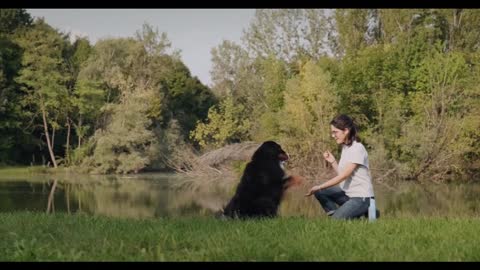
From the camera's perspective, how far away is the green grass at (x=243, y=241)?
4.04m

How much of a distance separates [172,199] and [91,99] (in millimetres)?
18327

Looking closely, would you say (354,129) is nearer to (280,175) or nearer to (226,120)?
(280,175)

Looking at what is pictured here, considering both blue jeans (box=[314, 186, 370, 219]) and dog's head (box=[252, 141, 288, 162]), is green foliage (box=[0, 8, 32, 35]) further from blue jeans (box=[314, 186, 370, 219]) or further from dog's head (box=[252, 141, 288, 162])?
blue jeans (box=[314, 186, 370, 219])

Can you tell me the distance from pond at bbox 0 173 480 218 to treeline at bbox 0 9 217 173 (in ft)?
20.8

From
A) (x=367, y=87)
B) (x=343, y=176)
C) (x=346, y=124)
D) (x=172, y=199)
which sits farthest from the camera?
(x=367, y=87)

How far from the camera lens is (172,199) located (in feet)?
64.2

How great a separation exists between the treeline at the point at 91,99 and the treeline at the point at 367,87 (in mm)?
2768

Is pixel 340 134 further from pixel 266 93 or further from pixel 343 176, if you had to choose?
pixel 266 93

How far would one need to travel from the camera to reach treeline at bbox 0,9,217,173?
3303 cm

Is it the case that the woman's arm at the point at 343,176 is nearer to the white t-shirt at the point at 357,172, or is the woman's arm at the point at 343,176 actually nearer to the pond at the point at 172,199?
the white t-shirt at the point at 357,172

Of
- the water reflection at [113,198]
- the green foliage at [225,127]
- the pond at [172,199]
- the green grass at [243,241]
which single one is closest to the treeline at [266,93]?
the green foliage at [225,127]

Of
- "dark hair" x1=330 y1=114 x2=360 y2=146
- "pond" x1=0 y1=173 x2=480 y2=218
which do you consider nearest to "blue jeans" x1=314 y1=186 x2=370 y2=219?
"dark hair" x1=330 y1=114 x2=360 y2=146

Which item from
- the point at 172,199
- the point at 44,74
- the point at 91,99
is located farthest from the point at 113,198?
the point at 44,74
